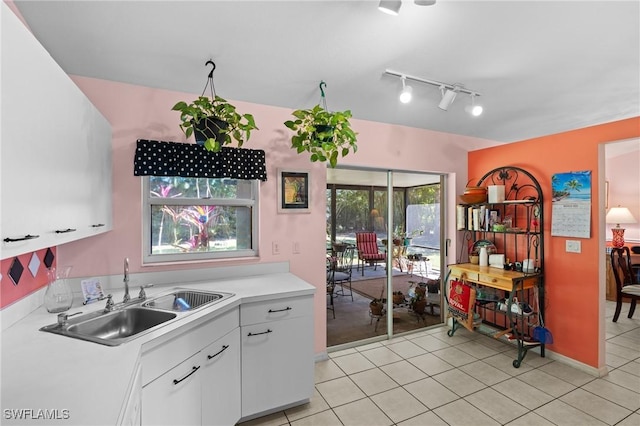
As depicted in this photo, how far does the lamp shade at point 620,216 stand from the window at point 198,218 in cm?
540

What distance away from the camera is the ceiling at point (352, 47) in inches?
59.7

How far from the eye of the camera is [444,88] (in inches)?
93.5

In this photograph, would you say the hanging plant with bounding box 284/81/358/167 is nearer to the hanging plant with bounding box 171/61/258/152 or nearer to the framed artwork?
the hanging plant with bounding box 171/61/258/152

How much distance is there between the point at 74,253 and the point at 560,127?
4.96m

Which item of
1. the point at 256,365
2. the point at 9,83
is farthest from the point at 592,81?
the point at 9,83

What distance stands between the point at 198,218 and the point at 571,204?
3.43m

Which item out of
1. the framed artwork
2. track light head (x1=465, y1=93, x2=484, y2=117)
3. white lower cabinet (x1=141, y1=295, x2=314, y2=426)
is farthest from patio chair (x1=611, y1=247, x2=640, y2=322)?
white lower cabinet (x1=141, y1=295, x2=314, y2=426)

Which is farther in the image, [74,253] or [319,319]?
[319,319]

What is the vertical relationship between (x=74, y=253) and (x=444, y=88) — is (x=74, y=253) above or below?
below

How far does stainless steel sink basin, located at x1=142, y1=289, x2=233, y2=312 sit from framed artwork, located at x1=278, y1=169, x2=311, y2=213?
1.00m

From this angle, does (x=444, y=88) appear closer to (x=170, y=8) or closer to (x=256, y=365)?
(x=170, y=8)

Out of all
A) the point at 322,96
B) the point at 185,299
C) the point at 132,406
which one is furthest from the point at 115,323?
the point at 322,96

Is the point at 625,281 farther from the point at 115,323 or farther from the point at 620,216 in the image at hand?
the point at 115,323

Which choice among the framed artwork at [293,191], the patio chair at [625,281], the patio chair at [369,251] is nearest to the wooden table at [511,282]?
the patio chair at [369,251]
